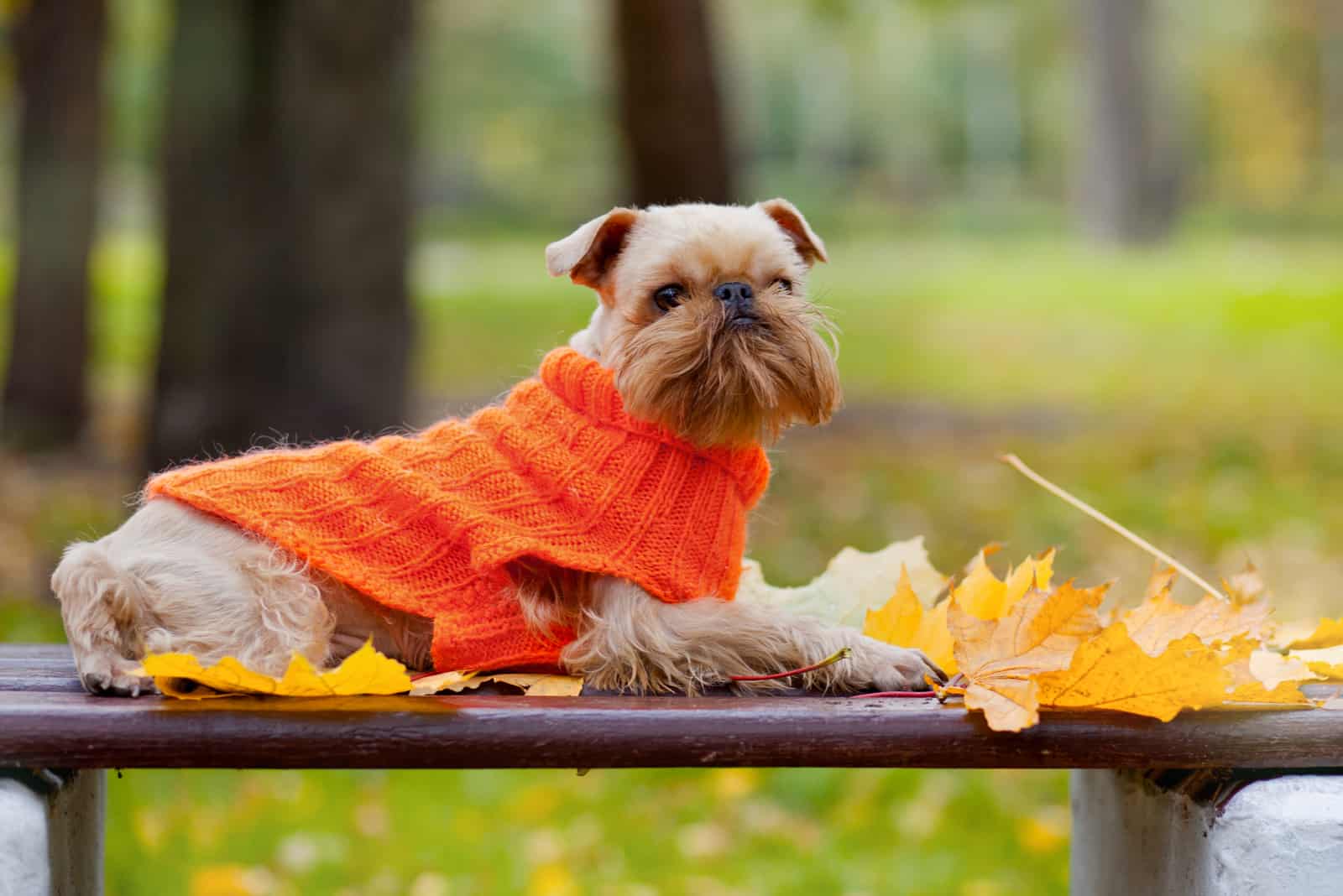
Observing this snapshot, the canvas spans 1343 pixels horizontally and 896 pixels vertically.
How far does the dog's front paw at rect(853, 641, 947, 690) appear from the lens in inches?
106

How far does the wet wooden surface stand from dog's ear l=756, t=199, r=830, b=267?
1.09m

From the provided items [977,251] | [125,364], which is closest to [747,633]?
[125,364]

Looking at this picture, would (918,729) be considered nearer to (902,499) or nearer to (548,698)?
(548,698)

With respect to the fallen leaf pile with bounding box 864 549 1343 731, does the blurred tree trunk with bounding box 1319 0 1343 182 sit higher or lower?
higher

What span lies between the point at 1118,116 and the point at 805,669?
25.6 metres

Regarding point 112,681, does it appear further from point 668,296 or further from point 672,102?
point 672,102

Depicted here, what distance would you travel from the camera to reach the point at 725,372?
105 inches

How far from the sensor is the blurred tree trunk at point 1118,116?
993 inches

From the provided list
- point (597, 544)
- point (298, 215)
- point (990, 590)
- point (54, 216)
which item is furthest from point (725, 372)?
point (54, 216)

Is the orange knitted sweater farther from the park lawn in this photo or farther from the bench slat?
the park lawn

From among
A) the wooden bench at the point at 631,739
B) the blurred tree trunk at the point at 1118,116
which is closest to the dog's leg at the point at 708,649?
the wooden bench at the point at 631,739

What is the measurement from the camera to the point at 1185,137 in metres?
43.0

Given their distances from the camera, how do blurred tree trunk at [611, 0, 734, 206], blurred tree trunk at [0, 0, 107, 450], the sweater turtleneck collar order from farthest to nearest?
blurred tree trunk at [0, 0, 107, 450]
blurred tree trunk at [611, 0, 734, 206]
the sweater turtleneck collar

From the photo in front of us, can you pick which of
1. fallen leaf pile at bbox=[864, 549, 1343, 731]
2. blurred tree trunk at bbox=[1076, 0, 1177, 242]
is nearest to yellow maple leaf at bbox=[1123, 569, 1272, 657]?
fallen leaf pile at bbox=[864, 549, 1343, 731]
